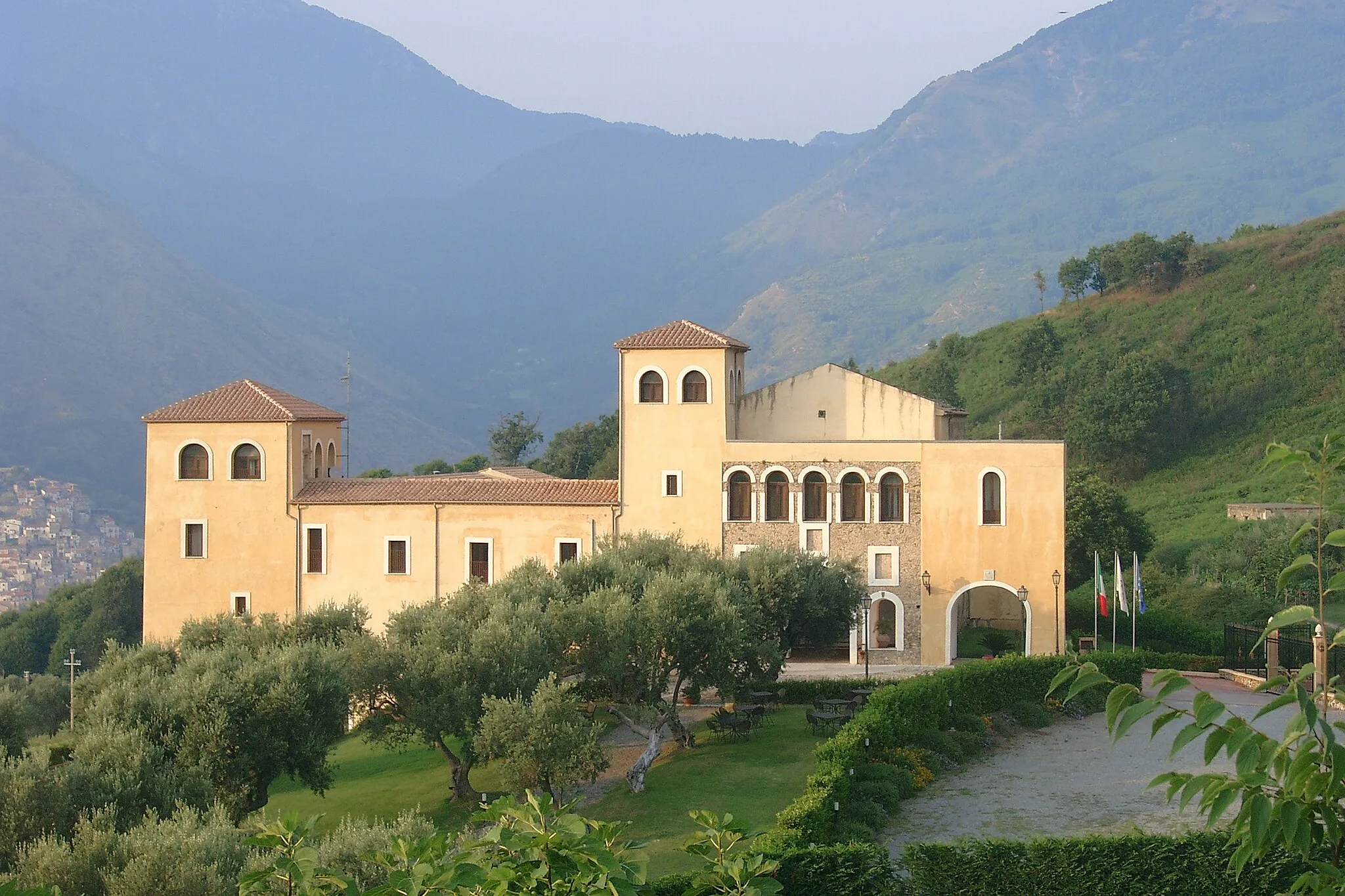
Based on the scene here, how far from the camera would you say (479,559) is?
37.4 m

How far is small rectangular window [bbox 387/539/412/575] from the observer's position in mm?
37562

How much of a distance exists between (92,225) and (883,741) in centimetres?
17282

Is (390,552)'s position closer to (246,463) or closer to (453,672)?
(246,463)

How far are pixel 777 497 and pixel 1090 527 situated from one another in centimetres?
1549

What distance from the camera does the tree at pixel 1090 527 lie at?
1873 inches

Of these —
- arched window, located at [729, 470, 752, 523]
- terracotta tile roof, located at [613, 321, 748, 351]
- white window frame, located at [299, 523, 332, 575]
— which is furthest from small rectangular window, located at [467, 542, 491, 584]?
arched window, located at [729, 470, 752, 523]

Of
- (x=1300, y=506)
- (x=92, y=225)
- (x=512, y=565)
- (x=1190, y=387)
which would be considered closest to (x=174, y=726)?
(x=512, y=565)

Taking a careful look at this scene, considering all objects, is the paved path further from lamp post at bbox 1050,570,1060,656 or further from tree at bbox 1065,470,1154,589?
tree at bbox 1065,470,1154,589

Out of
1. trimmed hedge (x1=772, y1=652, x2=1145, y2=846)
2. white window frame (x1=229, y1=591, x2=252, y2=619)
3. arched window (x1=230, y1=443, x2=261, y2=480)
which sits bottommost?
trimmed hedge (x1=772, y1=652, x2=1145, y2=846)

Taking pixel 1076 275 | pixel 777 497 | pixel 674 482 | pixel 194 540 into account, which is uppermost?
pixel 1076 275

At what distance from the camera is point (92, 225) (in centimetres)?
17700

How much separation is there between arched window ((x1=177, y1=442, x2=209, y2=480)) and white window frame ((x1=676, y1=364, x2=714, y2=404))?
1270cm

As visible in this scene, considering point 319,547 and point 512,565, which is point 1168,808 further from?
point 319,547

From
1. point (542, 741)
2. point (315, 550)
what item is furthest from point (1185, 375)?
point (542, 741)
